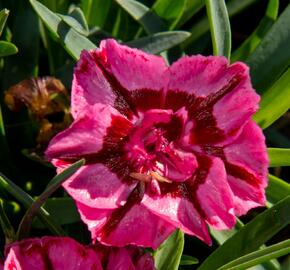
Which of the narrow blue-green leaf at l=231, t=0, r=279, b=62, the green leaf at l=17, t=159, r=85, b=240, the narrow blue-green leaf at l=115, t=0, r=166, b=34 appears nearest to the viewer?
the green leaf at l=17, t=159, r=85, b=240

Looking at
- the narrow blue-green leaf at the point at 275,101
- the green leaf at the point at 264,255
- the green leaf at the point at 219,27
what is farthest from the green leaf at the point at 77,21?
the green leaf at the point at 264,255

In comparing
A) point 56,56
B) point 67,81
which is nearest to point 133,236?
point 67,81

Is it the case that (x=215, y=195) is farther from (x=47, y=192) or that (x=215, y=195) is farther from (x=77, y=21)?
(x=77, y=21)

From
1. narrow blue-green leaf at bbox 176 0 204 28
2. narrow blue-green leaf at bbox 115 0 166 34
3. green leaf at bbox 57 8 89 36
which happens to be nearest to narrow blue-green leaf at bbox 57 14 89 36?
green leaf at bbox 57 8 89 36

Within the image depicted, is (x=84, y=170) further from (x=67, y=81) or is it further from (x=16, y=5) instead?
(x=16, y=5)

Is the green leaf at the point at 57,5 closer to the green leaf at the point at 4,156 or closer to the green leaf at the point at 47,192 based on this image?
the green leaf at the point at 4,156

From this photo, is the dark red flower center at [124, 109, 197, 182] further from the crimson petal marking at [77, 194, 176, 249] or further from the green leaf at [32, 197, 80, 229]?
the green leaf at [32, 197, 80, 229]
